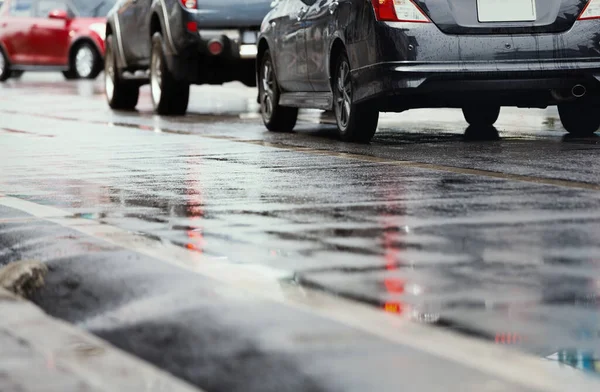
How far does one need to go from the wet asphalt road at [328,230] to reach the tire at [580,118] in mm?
200

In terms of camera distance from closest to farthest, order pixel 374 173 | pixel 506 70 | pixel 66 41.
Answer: pixel 374 173 → pixel 506 70 → pixel 66 41

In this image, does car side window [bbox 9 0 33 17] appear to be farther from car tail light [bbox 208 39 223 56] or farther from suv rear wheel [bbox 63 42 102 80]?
car tail light [bbox 208 39 223 56]

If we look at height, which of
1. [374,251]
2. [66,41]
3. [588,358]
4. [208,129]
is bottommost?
[66,41]

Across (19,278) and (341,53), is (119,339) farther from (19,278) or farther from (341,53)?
(341,53)

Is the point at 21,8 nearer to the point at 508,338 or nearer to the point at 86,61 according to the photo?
the point at 86,61

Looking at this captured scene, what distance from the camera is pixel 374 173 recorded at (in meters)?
10.2

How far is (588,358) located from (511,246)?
85.0 inches

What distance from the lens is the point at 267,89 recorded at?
15430 mm

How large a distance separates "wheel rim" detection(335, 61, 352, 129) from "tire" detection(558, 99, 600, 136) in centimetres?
184

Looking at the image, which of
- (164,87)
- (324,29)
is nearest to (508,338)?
(324,29)

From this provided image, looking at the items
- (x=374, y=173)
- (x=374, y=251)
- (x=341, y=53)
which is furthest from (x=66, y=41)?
(x=374, y=251)

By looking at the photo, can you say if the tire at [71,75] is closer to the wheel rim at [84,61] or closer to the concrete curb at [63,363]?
the wheel rim at [84,61]

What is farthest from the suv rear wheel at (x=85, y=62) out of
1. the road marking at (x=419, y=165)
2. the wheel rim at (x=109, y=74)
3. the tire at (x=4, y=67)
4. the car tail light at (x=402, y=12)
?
the car tail light at (x=402, y=12)

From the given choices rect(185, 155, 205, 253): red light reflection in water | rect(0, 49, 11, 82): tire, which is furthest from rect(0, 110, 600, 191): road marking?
rect(0, 49, 11, 82): tire
